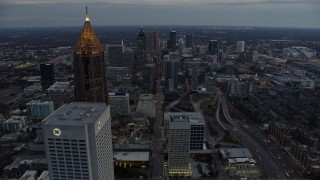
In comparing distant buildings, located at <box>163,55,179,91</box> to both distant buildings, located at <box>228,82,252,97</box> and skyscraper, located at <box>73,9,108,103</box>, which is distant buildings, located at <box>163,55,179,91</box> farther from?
skyscraper, located at <box>73,9,108,103</box>

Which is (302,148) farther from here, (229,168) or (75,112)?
(75,112)

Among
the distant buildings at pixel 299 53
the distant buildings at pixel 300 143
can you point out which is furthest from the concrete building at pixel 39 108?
the distant buildings at pixel 299 53

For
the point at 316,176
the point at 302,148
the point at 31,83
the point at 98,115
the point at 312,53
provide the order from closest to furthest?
1. the point at 98,115
2. the point at 316,176
3. the point at 302,148
4. the point at 31,83
5. the point at 312,53

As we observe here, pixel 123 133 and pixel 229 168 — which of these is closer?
pixel 229 168

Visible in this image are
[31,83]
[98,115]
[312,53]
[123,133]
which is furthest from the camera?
[312,53]

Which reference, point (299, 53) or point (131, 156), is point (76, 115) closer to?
point (131, 156)

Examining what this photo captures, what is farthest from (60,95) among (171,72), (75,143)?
(75,143)

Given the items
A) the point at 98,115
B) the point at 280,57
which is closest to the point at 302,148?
the point at 98,115
